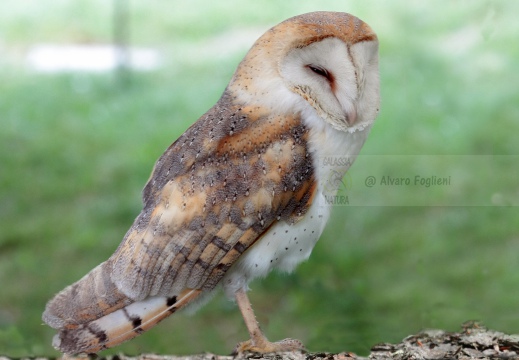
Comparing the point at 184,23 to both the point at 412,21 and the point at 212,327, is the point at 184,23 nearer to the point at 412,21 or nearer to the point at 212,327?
the point at 412,21

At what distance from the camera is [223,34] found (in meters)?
3.02

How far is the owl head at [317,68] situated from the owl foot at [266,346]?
0.53 meters

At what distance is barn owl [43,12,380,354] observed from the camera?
1453mm

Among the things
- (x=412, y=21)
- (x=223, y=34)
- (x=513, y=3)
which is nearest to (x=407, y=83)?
(x=412, y=21)

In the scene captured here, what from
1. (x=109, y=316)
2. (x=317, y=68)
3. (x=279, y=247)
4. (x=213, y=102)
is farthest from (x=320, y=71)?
(x=213, y=102)

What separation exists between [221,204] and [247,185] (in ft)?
0.22

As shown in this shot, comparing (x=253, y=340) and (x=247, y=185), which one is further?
(x=253, y=340)

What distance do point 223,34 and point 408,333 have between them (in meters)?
1.57

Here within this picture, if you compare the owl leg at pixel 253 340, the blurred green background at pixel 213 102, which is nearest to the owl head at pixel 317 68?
the owl leg at pixel 253 340

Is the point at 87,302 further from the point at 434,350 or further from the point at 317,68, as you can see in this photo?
the point at 434,350

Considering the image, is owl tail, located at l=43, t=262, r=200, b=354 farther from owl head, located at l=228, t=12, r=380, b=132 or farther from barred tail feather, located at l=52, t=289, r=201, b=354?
owl head, located at l=228, t=12, r=380, b=132

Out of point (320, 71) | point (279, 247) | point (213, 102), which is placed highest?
point (213, 102)

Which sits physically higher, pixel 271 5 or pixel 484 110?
pixel 271 5

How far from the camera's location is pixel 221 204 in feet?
4.75
